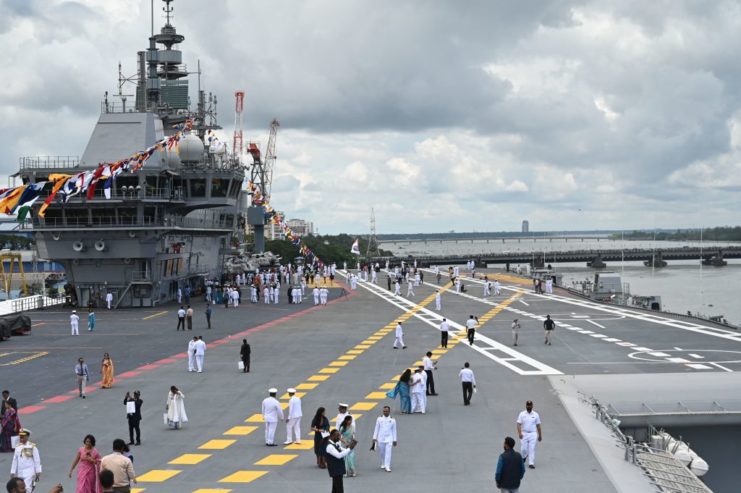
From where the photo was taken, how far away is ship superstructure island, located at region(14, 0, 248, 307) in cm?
5262

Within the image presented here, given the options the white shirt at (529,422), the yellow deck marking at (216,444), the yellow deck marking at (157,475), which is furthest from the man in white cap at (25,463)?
the white shirt at (529,422)

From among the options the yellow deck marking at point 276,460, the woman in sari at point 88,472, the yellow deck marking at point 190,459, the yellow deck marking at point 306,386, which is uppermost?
the woman in sari at point 88,472

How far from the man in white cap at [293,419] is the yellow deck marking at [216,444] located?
4.51ft

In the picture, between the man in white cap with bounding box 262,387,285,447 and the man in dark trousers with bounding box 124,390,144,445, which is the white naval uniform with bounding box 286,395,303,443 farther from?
the man in dark trousers with bounding box 124,390,144,445

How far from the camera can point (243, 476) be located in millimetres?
15680

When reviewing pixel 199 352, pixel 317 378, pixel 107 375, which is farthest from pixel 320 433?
pixel 199 352

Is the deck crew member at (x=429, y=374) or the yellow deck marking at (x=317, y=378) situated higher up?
the deck crew member at (x=429, y=374)

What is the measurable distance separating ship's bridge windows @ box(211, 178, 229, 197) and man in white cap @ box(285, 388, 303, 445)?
4174cm

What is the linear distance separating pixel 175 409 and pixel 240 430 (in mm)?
1690

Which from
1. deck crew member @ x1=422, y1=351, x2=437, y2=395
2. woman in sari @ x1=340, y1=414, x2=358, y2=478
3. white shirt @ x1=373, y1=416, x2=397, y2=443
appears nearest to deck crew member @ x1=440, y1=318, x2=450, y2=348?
deck crew member @ x1=422, y1=351, x2=437, y2=395

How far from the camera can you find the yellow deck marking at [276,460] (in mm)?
16625

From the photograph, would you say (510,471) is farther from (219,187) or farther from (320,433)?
(219,187)

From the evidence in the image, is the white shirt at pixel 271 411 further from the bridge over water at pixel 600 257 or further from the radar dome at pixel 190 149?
the bridge over water at pixel 600 257

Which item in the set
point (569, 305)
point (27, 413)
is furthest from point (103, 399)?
point (569, 305)
